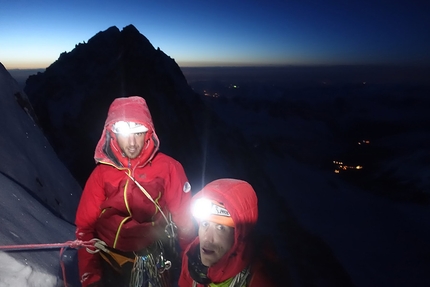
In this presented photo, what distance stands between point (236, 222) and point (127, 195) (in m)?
1.53

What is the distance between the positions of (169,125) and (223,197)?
1010 inches

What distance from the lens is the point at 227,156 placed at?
30812mm

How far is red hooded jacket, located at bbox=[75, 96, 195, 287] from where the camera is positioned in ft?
11.0

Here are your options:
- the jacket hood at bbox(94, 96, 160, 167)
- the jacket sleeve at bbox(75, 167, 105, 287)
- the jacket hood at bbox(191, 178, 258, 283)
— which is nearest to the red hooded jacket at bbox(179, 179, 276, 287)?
the jacket hood at bbox(191, 178, 258, 283)

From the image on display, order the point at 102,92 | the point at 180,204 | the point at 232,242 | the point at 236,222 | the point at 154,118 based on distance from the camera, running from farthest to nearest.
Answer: the point at 154,118 → the point at 102,92 → the point at 180,204 → the point at 232,242 → the point at 236,222

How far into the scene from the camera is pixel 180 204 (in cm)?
372

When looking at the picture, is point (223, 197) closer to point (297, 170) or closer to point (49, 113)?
point (49, 113)

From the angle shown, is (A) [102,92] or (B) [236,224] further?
(A) [102,92]

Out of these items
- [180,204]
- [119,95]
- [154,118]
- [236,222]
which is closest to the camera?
[236,222]

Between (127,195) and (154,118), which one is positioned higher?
(127,195)

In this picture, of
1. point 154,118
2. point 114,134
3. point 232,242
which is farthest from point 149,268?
point 154,118

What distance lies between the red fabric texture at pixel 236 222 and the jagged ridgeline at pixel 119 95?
21.1 m

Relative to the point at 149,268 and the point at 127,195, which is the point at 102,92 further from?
the point at 149,268

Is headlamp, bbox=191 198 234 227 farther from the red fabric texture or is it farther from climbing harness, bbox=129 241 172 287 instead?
climbing harness, bbox=129 241 172 287
